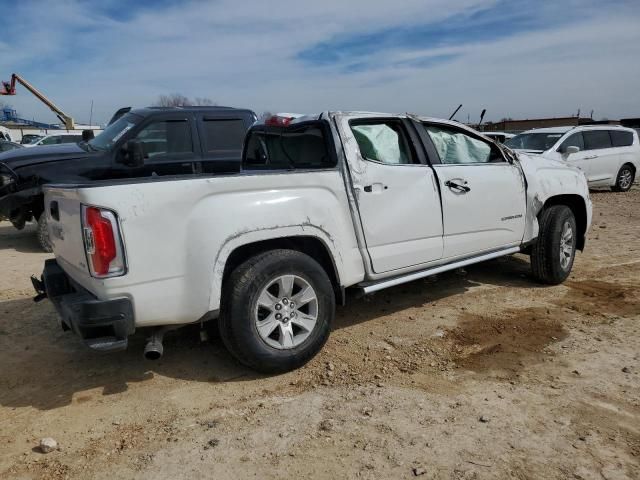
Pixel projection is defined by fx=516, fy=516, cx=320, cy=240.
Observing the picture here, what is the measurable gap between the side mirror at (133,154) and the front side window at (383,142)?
336 centimetres

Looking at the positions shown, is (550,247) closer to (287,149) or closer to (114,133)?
(287,149)

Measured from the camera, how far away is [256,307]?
3.30 metres

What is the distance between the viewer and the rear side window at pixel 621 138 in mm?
14070

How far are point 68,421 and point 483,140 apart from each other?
4.12 meters

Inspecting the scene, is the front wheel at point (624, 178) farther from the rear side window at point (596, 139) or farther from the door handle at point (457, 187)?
the door handle at point (457, 187)

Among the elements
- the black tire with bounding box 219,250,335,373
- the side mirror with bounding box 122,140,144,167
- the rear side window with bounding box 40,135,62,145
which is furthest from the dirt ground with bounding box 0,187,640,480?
the rear side window with bounding box 40,135,62,145

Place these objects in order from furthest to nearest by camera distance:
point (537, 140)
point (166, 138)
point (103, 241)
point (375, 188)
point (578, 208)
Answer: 1. point (537, 140)
2. point (166, 138)
3. point (578, 208)
4. point (375, 188)
5. point (103, 241)

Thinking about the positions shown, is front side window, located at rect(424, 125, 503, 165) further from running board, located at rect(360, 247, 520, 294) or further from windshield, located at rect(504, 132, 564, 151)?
windshield, located at rect(504, 132, 564, 151)

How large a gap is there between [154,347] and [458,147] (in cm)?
319

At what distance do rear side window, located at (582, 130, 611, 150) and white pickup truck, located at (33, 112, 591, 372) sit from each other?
31.1ft

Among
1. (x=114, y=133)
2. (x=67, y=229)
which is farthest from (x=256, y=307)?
(x=114, y=133)

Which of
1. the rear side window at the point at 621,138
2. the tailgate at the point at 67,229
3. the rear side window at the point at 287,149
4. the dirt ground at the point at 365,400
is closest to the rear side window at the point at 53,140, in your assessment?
the dirt ground at the point at 365,400

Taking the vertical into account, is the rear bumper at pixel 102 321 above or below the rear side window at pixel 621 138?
below

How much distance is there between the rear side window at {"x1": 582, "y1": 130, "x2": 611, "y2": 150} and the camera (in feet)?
43.5
